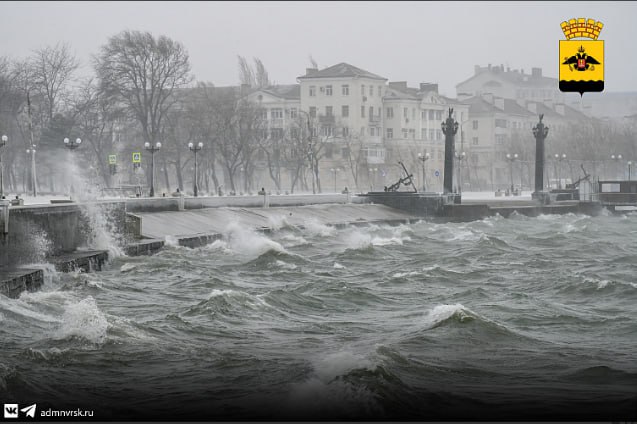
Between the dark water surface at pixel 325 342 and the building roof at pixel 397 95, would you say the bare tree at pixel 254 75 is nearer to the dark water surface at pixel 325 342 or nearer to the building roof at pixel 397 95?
the building roof at pixel 397 95

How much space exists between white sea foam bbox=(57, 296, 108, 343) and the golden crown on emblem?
25.1ft

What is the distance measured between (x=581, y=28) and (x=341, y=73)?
8620cm

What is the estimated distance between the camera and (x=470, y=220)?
2184 inches

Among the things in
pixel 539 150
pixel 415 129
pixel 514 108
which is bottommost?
pixel 539 150

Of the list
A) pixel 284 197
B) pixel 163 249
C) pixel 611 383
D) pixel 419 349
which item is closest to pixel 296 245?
pixel 163 249

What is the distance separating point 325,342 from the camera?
47.9 feet

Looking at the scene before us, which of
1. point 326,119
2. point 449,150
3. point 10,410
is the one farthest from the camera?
point 326,119

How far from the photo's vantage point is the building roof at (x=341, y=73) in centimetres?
9894

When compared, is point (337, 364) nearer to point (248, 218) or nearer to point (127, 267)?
point (127, 267)

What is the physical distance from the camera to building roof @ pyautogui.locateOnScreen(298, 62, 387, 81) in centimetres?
9894

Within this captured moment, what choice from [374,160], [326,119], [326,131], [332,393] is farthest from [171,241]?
[374,160]

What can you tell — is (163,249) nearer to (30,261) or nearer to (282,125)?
(30,261)

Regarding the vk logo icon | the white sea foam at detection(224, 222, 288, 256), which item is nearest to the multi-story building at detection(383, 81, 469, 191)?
the white sea foam at detection(224, 222, 288, 256)

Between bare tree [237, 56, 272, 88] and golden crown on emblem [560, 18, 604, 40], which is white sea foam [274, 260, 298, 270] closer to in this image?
golden crown on emblem [560, 18, 604, 40]
